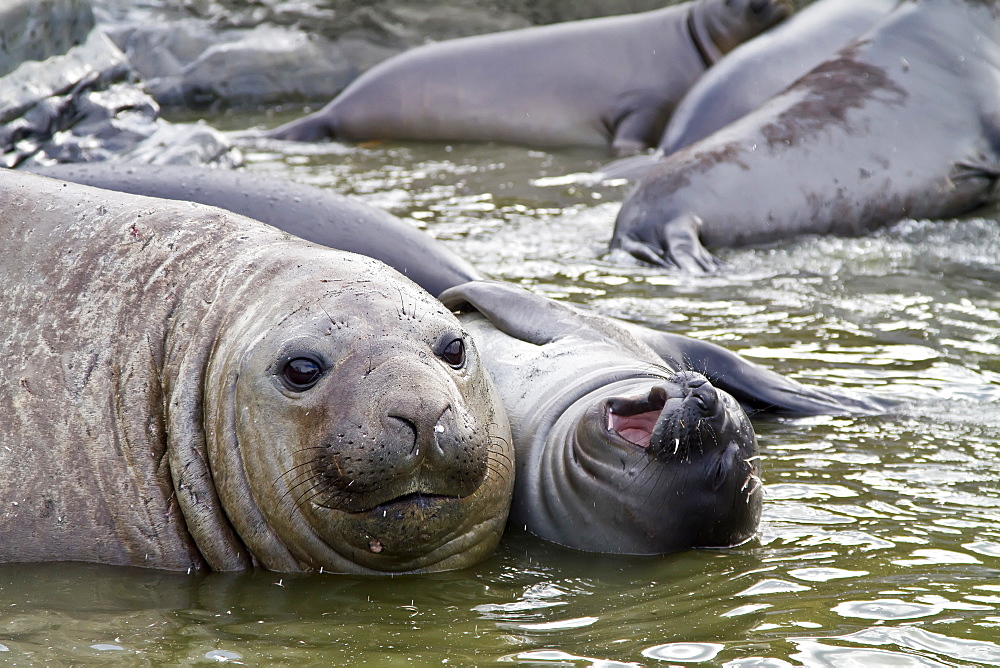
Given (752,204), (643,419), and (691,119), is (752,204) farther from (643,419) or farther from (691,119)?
(643,419)

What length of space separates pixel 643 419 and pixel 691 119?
16.3 ft

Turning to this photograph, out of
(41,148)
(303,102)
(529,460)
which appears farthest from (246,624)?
(303,102)

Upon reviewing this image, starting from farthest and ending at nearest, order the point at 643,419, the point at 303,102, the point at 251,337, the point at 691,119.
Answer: the point at 303,102, the point at 691,119, the point at 643,419, the point at 251,337

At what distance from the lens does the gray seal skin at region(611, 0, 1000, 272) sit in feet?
21.9

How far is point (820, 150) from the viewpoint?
700cm

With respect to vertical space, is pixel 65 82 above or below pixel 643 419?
above

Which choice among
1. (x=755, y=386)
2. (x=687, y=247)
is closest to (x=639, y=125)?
(x=687, y=247)

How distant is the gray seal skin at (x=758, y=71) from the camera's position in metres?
8.20

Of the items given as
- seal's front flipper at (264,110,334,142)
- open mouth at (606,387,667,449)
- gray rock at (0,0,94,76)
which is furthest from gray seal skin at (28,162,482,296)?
seal's front flipper at (264,110,334,142)

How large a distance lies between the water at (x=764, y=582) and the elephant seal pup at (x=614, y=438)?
10 centimetres

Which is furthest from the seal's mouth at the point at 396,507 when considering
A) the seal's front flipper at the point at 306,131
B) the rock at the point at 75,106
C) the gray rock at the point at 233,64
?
the gray rock at the point at 233,64

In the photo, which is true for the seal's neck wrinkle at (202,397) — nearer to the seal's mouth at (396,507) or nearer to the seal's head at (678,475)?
→ the seal's mouth at (396,507)

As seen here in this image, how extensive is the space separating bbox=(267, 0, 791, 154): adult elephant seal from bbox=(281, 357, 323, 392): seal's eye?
6759 mm

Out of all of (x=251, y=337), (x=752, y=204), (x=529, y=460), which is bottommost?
(x=529, y=460)
